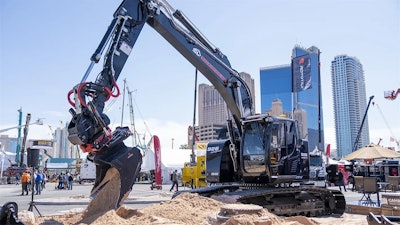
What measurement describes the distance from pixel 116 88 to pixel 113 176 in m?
1.87

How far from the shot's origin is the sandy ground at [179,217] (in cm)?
660

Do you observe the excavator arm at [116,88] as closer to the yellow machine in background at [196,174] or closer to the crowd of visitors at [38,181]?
the crowd of visitors at [38,181]

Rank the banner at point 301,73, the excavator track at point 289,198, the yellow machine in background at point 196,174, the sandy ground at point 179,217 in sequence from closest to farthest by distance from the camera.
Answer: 1. the sandy ground at point 179,217
2. the excavator track at point 289,198
3. the banner at point 301,73
4. the yellow machine in background at point 196,174

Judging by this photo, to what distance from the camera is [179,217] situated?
7508mm

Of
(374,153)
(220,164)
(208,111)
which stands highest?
(208,111)

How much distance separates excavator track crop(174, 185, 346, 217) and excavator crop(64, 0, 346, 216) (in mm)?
27

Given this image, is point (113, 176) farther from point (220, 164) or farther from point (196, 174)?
point (196, 174)

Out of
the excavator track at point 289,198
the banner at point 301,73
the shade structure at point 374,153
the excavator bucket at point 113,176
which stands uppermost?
the banner at point 301,73

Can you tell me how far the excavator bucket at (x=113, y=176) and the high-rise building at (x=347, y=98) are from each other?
7687 cm

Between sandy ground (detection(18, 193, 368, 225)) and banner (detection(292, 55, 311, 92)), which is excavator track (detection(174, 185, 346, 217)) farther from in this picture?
banner (detection(292, 55, 311, 92))

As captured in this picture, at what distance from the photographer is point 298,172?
452 inches

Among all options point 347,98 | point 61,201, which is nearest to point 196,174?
point 61,201

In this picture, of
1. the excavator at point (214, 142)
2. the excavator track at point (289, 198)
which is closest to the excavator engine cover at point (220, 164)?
the excavator at point (214, 142)

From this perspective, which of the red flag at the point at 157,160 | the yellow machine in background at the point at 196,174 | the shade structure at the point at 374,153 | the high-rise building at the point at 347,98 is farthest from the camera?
the high-rise building at the point at 347,98
